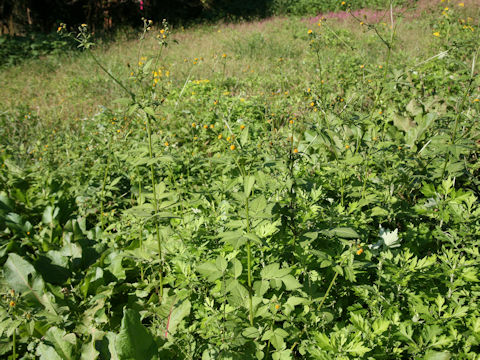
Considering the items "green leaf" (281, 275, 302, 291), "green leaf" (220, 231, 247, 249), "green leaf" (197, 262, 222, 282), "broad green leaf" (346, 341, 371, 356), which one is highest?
"green leaf" (220, 231, 247, 249)

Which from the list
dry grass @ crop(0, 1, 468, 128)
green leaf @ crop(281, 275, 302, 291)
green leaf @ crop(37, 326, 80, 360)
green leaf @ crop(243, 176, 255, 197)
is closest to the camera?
green leaf @ crop(243, 176, 255, 197)

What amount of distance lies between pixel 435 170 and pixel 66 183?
105 inches

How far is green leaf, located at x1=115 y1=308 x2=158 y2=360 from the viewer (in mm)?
1373

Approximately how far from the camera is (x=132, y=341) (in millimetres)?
1382

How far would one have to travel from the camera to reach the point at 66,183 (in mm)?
2861

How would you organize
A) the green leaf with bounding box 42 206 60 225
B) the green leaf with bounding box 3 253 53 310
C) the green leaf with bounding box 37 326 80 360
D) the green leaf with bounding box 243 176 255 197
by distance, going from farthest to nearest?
the green leaf with bounding box 42 206 60 225 → the green leaf with bounding box 3 253 53 310 → the green leaf with bounding box 37 326 80 360 → the green leaf with bounding box 243 176 255 197

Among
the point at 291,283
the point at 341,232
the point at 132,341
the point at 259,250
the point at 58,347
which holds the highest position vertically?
the point at 341,232

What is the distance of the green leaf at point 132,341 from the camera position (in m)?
1.37

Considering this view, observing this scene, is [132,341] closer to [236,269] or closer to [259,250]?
[236,269]

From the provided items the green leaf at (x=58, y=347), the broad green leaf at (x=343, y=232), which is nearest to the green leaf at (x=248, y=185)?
the broad green leaf at (x=343, y=232)

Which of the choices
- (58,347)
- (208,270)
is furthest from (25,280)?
(208,270)

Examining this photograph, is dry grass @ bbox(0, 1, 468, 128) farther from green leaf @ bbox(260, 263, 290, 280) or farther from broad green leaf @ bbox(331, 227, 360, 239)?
green leaf @ bbox(260, 263, 290, 280)

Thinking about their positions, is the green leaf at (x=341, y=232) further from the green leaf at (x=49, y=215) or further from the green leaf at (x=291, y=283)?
the green leaf at (x=49, y=215)

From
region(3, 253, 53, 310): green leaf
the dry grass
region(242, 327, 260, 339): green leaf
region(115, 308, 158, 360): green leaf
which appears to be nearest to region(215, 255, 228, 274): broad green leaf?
region(242, 327, 260, 339): green leaf
